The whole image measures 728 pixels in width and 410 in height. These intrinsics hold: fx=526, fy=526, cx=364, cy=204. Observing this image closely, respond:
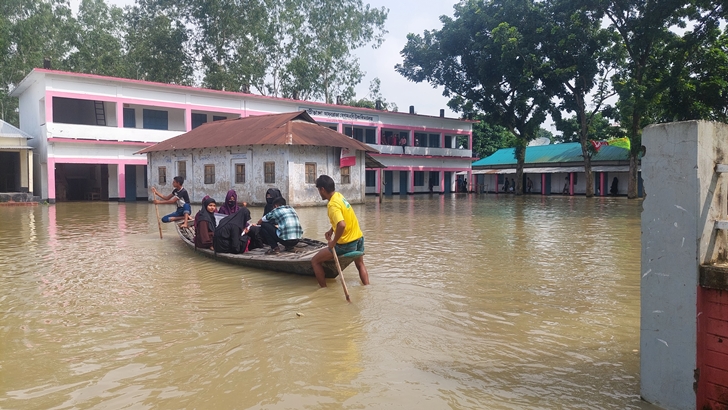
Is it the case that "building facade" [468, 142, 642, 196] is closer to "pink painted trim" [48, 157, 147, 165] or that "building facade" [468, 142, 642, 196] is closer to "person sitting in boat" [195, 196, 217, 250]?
"pink painted trim" [48, 157, 147, 165]

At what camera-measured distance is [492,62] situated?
35781 mm

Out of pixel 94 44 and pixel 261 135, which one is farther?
pixel 94 44

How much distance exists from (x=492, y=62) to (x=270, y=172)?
18.7 meters

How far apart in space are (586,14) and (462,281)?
2866 cm

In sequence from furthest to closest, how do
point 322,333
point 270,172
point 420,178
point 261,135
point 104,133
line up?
point 420,178
point 104,133
point 270,172
point 261,135
point 322,333

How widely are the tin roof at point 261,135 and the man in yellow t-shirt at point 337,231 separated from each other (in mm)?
16373

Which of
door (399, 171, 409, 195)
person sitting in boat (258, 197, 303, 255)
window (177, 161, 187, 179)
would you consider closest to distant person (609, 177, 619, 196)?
door (399, 171, 409, 195)

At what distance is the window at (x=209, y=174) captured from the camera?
27219 millimetres

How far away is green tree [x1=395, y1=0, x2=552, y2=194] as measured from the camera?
33719 millimetres

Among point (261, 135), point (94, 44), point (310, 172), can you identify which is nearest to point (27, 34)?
point (94, 44)

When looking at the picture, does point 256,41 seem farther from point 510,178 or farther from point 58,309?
point 58,309

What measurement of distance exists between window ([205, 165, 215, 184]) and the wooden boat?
17942 mm

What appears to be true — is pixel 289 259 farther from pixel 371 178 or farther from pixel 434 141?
pixel 434 141

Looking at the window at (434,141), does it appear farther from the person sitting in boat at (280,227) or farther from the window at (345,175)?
the person sitting in boat at (280,227)
